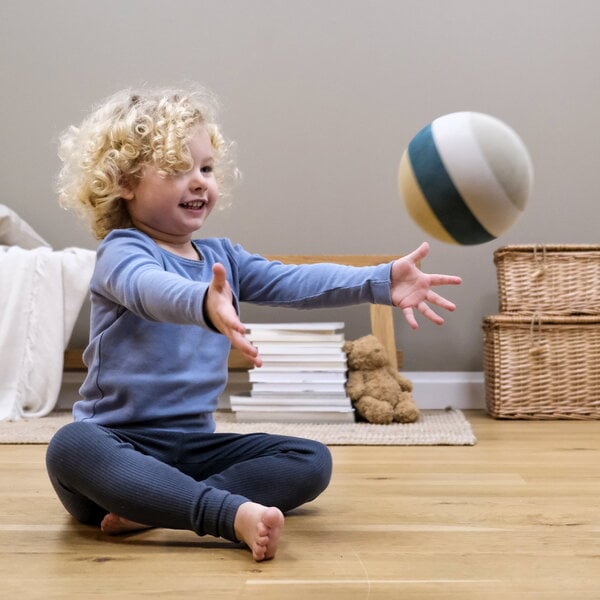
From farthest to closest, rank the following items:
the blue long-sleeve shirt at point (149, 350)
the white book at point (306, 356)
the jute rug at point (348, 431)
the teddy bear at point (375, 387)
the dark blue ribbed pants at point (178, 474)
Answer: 1. the white book at point (306, 356)
2. the teddy bear at point (375, 387)
3. the jute rug at point (348, 431)
4. the blue long-sleeve shirt at point (149, 350)
5. the dark blue ribbed pants at point (178, 474)

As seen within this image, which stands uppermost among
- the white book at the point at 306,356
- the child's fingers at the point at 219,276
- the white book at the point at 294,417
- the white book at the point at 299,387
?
the child's fingers at the point at 219,276

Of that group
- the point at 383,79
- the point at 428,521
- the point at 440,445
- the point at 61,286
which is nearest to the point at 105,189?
the point at 428,521

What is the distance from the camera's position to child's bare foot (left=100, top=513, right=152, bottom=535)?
39.8 inches

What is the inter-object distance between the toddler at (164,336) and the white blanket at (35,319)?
94 centimetres

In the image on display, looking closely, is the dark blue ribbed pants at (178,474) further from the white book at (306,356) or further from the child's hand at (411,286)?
the white book at (306,356)

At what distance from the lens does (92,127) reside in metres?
1.22

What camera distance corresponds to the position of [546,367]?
213cm

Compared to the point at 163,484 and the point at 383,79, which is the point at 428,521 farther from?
the point at 383,79

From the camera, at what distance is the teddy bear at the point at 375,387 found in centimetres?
200

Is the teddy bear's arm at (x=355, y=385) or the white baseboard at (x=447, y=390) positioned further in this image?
the white baseboard at (x=447, y=390)

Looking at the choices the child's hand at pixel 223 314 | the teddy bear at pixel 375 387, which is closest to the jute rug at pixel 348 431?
the teddy bear at pixel 375 387

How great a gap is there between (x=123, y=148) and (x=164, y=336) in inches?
10.4

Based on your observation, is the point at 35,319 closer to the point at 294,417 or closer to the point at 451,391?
the point at 294,417

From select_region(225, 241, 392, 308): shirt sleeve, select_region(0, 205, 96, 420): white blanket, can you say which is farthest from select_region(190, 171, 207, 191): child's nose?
select_region(0, 205, 96, 420): white blanket
